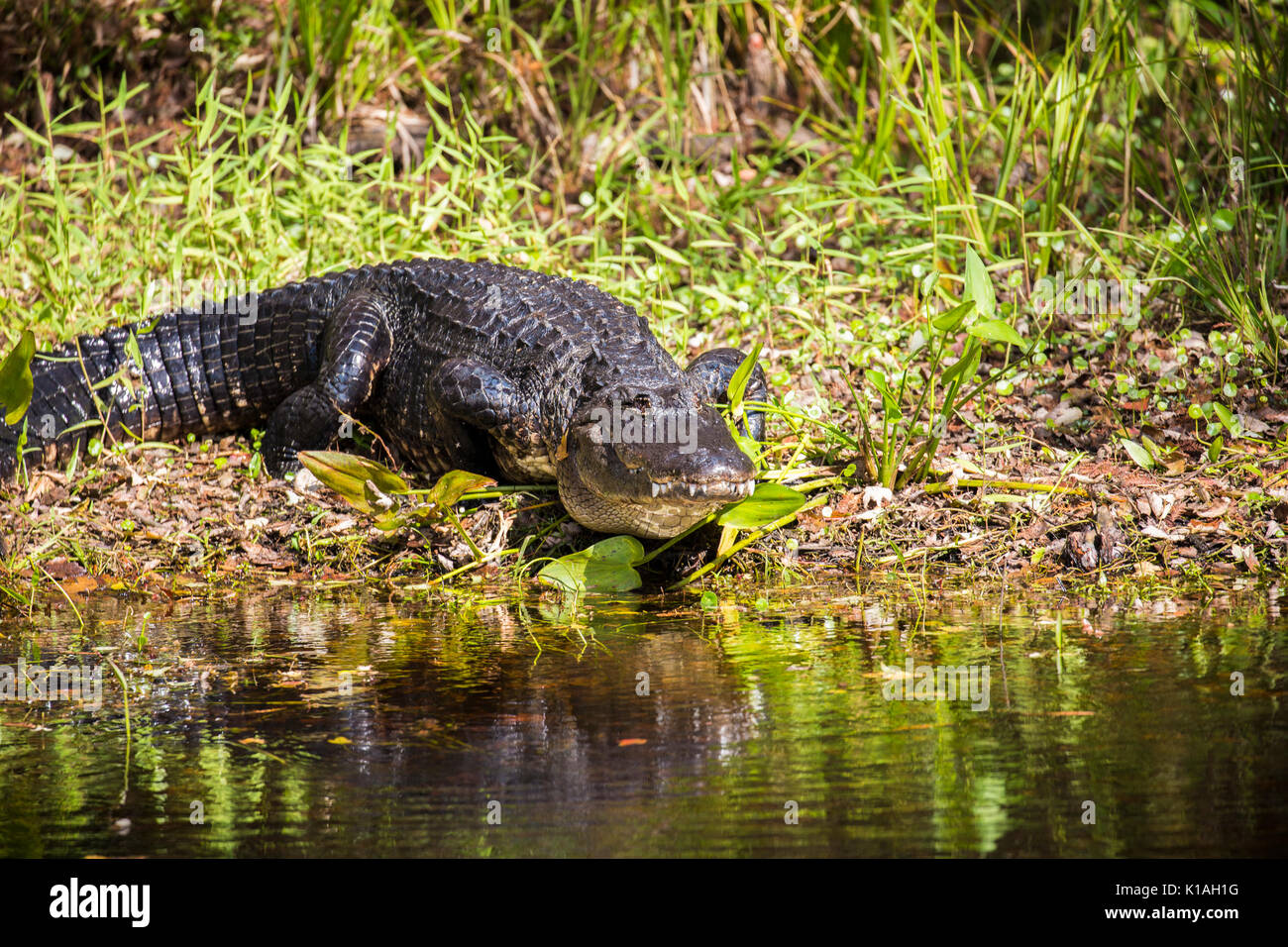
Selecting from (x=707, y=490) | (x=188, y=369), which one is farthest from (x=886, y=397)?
(x=188, y=369)

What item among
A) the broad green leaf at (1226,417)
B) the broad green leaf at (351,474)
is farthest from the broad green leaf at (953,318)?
the broad green leaf at (351,474)

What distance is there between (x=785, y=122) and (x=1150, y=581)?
5.46m

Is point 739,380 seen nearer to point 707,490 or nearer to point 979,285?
point 707,490

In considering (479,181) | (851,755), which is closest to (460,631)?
(851,755)

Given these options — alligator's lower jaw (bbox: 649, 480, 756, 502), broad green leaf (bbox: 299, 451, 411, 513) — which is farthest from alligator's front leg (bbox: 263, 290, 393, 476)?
alligator's lower jaw (bbox: 649, 480, 756, 502)

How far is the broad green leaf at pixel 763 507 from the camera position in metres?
3.99

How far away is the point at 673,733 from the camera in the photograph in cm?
276

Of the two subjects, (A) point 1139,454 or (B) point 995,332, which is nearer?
(B) point 995,332

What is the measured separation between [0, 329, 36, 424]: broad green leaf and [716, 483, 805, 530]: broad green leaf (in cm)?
212

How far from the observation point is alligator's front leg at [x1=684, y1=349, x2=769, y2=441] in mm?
4828

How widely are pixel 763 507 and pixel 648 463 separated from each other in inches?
15.7

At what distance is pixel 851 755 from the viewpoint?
8.38 ft

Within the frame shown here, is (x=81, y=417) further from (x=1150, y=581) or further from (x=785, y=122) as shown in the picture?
(x=785, y=122)

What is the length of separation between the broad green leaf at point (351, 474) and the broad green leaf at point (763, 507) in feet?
3.83
